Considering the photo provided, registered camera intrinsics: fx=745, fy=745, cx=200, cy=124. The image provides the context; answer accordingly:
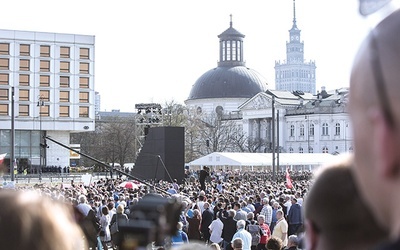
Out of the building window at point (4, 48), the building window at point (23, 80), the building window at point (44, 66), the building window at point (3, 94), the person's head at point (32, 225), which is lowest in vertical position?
the person's head at point (32, 225)

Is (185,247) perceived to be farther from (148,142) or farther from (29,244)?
(148,142)

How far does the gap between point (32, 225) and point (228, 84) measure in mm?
135606

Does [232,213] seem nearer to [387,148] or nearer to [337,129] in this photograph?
[387,148]

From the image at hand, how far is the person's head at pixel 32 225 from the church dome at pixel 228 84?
133613mm

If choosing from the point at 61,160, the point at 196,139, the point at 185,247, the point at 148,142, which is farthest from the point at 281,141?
the point at 185,247

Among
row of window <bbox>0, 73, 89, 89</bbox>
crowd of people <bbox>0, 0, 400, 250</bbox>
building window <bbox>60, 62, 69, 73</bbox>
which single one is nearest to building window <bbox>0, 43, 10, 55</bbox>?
row of window <bbox>0, 73, 89, 89</bbox>

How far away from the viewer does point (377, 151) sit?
105cm

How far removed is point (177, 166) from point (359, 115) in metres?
38.6

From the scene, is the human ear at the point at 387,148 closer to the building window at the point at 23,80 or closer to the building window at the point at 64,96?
the building window at the point at 23,80

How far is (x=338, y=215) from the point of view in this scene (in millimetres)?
1281

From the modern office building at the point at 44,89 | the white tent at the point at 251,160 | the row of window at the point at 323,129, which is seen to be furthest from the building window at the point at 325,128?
the white tent at the point at 251,160

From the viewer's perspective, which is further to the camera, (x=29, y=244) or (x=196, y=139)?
(x=196, y=139)

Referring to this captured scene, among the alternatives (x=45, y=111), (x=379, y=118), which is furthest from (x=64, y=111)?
(x=379, y=118)

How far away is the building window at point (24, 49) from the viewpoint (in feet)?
242
